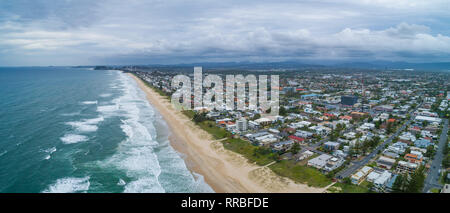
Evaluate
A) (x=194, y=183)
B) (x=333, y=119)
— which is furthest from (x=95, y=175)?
(x=333, y=119)

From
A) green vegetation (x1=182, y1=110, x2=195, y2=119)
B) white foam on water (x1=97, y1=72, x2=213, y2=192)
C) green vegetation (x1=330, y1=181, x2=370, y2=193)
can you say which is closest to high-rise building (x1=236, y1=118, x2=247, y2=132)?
white foam on water (x1=97, y1=72, x2=213, y2=192)

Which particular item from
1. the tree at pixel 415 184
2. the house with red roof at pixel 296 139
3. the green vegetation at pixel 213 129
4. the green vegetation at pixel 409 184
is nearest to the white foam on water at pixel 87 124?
the green vegetation at pixel 213 129

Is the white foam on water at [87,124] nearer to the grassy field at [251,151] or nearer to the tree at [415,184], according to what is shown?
the grassy field at [251,151]

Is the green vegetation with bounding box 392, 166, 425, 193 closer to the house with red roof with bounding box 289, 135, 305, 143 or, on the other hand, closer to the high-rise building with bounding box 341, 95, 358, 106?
the house with red roof with bounding box 289, 135, 305, 143

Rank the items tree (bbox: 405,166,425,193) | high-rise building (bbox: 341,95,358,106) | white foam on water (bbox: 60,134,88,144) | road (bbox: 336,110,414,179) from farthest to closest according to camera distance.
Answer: high-rise building (bbox: 341,95,358,106) → white foam on water (bbox: 60,134,88,144) → road (bbox: 336,110,414,179) → tree (bbox: 405,166,425,193)

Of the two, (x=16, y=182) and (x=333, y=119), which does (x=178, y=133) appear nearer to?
(x=16, y=182)
